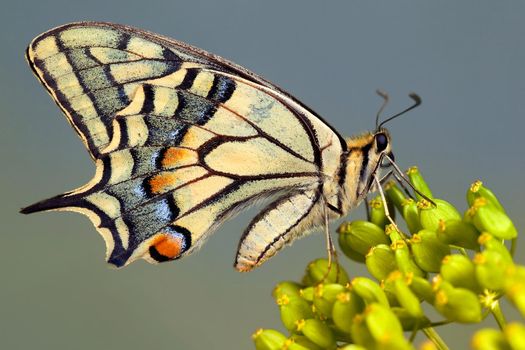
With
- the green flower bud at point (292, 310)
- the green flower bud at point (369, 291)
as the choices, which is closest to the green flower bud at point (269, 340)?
the green flower bud at point (292, 310)

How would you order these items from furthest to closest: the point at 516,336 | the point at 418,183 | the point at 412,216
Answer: the point at 418,183 → the point at 412,216 → the point at 516,336

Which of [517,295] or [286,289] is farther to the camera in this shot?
[286,289]

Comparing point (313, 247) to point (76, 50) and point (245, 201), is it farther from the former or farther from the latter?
point (76, 50)

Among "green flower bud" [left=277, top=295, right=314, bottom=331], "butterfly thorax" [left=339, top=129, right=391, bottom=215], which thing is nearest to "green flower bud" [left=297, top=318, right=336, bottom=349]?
"green flower bud" [left=277, top=295, right=314, bottom=331]

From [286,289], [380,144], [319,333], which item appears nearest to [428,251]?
[319,333]

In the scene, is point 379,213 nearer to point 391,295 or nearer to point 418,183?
point 418,183

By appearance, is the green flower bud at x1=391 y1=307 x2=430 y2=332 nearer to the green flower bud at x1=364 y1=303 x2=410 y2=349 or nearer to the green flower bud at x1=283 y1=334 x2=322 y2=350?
the green flower bud at x1=364 y1=303 x2=410 y2=349

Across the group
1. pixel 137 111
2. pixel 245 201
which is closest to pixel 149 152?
pixel 137 111
